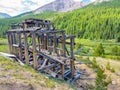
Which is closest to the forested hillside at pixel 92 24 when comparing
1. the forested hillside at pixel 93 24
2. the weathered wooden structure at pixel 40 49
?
the forested hillside at pixel 93 24

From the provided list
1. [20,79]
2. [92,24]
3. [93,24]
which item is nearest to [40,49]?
[20,79]

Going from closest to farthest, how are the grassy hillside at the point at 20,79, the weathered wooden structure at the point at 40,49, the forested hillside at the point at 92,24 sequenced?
the grassy hillside at the point at 20,79 → the weathered wooden structure at the point at 40,49 → the forested hillside at the point at 92,24

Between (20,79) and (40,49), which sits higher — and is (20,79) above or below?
below

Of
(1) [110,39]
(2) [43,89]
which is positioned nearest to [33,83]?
(2) [43,89]

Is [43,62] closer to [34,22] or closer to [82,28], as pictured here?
[34,22]

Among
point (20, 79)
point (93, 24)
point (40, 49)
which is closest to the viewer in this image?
point (20, 79)

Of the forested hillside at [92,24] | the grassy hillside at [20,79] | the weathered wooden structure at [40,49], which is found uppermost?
the forested hillside at [92,24]

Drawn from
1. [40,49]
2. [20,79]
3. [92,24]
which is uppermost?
[92,24]

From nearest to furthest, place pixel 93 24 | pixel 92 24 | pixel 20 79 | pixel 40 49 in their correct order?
1. pixel 20 79
2. pixel 40 49
3. pixel 92 24
4. pixel 93 24

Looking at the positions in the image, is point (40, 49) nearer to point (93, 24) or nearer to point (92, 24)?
point (92, 24)

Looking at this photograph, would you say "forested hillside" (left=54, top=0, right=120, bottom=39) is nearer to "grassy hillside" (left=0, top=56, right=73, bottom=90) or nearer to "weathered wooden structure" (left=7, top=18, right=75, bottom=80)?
"weathered wooden structure" (left=7, top=18, right=75, bottom=80)

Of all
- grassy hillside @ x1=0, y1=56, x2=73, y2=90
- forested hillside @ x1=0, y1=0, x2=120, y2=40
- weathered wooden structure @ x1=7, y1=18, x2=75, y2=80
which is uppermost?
forested hillside @ x1=0, y1=0, x2=120, y2=40

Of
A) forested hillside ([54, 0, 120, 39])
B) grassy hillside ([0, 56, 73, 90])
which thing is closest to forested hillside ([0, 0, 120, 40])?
forested hillside ([54, 0, 120, 39])

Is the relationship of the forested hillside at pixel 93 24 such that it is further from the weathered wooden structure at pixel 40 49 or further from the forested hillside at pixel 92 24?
the weathered wooden structure at pixel 40 49
